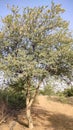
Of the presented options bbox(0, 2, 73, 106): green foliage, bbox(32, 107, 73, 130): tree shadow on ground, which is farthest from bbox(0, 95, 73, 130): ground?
bbox(0, 2, 73, 106): green foliage

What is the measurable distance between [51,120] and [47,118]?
0.90m

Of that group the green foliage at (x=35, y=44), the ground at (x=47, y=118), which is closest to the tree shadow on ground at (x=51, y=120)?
the ground at (x=47, y=118)

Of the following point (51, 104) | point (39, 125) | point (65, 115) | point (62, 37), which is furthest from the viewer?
point (51, 104)

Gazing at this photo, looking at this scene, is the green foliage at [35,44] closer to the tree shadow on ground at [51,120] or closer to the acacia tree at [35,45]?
the acacia tree at [35,45]

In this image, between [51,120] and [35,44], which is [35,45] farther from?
[51,120]

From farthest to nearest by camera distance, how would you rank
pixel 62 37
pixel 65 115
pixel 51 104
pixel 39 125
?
1. pixel 51 104
2. pixel 65 115
3. pixel 39 125
4. pixel 62 37

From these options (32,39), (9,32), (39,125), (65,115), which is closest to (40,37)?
(32,39)

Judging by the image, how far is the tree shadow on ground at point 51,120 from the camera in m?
19.4

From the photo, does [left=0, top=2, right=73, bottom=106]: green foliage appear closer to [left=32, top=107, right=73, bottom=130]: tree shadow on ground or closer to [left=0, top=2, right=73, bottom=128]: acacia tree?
[left=0, top=2, right=73, bottom=128]: acacia tree

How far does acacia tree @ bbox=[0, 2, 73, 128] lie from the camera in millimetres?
18016

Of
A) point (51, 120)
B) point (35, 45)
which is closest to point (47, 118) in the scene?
point (51, 120)

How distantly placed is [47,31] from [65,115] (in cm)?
936

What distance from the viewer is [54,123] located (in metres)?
20.4

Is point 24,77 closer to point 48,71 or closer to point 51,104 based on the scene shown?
point 48,71
